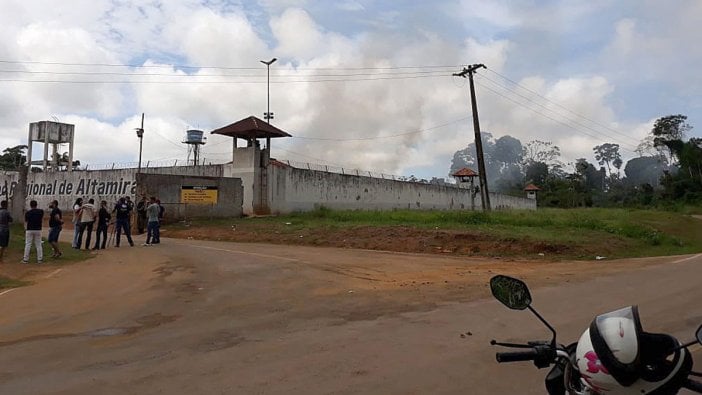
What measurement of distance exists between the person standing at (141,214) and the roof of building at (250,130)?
665cm

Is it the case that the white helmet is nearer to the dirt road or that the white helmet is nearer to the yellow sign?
the dirt road

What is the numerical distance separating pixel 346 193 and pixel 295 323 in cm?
2707

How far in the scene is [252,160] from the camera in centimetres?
2867

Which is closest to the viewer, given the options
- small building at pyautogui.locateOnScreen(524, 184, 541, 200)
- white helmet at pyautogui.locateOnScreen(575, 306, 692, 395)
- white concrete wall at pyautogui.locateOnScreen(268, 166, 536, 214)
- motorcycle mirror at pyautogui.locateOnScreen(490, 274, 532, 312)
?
white helmet at pyautogui.locateOnScreen(575, 306, 692, 395)

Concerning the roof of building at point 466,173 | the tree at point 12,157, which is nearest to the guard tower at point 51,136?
the tree at point 12,157

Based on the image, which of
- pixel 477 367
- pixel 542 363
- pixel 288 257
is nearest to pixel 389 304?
pixel 477 367

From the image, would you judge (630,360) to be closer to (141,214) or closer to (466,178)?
(141,214)

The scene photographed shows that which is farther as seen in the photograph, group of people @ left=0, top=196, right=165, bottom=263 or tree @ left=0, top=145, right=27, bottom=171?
tree @ left=0, top=145, right=27, bottom=171

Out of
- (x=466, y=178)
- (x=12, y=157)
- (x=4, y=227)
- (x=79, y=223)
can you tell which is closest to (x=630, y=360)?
(x=4, y=227)

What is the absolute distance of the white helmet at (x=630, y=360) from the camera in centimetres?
214

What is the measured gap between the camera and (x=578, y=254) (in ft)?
57.8

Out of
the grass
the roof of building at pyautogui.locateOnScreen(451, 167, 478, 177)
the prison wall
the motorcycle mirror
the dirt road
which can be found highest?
the roof of building at pyautogui.locateOnScreen(451, 167, 478, 177)

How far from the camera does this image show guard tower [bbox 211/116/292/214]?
28578 millimetres

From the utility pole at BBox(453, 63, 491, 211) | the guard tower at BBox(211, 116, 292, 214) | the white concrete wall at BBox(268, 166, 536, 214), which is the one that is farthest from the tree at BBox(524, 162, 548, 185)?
the guard tower at BBox(211, 116, 292, 214)
